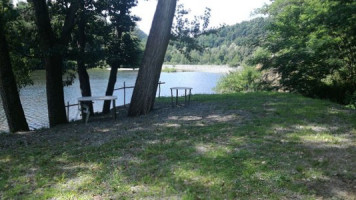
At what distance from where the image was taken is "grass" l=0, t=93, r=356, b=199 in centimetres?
344

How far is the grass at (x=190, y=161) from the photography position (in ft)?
11.3

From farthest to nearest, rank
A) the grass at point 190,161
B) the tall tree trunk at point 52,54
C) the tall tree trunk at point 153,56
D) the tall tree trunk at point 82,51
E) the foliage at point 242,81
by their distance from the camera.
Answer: the foliage at point 242,81, the tall tree trunk at point 82,51, the tall tree trunk at point 52,54, the tall tree trunk at point 153,56, the grass at point 190,161

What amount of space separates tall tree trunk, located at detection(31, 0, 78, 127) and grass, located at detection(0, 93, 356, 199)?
2838 millimetres

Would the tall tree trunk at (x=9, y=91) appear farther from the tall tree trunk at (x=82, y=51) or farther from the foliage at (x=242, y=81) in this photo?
the foliage at (x=242, y=81)

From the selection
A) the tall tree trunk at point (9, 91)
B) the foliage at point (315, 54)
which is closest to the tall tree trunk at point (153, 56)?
the tall tree trunk at point (9, 91)

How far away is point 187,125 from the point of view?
275 inches

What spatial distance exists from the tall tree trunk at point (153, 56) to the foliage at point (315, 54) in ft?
21.7

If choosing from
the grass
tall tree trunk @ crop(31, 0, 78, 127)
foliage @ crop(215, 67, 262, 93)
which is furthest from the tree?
foliage @ crop(215, 67, 262, 93)

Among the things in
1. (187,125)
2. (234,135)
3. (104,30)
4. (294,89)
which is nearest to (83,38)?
(104,30)

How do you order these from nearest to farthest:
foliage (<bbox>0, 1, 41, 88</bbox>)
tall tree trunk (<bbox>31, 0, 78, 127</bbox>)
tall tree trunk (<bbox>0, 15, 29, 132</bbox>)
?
1. tall tree trunk (<bbox>0, 15, 29, 132</bbox>)
2. tall tree trunk (<bbox>31, 0, 78, 127</bbox>)
3. foliage (<bbox>0, 1, 41, 88</bbox>)

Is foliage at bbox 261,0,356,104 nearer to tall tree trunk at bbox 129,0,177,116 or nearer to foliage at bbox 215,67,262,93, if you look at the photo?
tall tree trunk at bbox 129,0,177,116

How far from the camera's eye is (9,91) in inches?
347

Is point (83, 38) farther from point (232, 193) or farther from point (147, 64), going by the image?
point (232, 193)

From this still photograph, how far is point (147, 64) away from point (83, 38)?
4611mm
